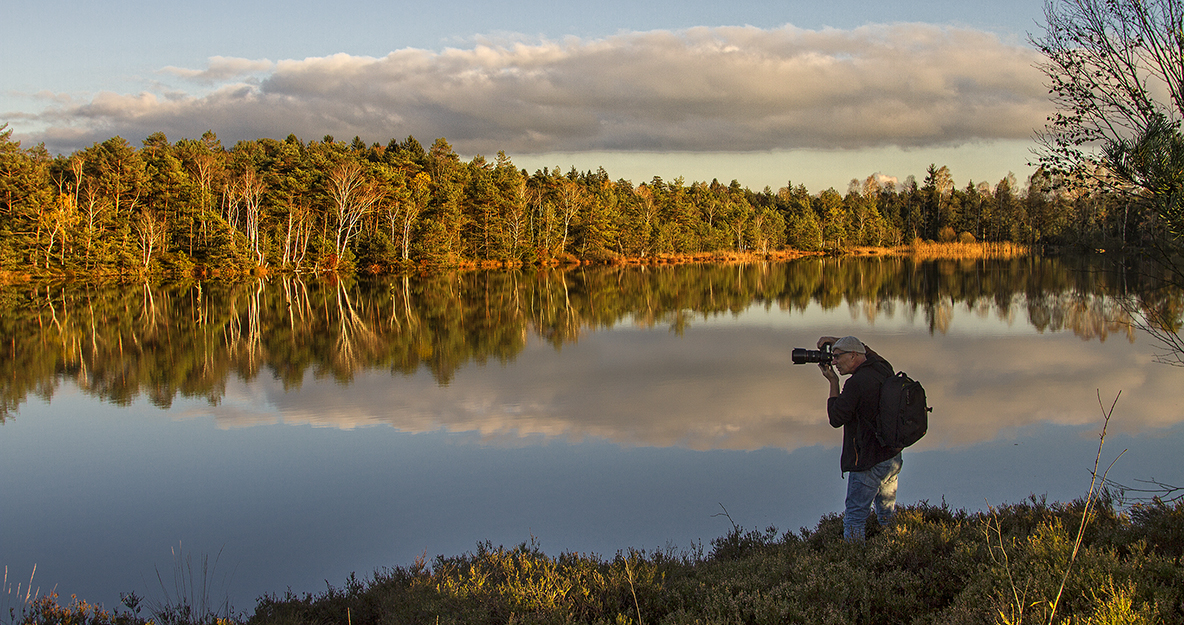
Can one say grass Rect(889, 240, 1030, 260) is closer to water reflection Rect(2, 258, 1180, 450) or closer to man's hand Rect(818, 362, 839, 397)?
water reflection Rect(2, 258, 1180, 450)

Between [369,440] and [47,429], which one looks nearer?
[369,440]

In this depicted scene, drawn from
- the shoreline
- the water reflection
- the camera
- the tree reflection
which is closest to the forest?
the shoreline

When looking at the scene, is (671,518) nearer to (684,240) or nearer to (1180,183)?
(1180,183)

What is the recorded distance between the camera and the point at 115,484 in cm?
862

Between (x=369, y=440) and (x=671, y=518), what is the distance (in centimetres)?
489

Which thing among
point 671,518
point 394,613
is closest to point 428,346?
point 671,518

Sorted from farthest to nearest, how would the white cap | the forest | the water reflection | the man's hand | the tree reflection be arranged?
the forest < the tree reflection < the water reflection < the man's hand < the white cap

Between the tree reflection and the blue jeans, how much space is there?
319 cm

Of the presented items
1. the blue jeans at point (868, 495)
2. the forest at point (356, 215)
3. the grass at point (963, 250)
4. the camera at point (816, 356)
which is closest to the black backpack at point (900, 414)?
the blue jeans at point (868, 495)

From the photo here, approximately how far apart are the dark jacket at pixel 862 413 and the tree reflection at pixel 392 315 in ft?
10.2

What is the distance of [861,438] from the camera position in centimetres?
525

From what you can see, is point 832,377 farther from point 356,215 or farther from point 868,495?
point 356,215

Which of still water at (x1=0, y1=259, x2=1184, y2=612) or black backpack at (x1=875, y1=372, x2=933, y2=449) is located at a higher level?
black backpack at (x1=875, y1=372, x2=933, y2=449)

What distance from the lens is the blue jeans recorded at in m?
5.23
